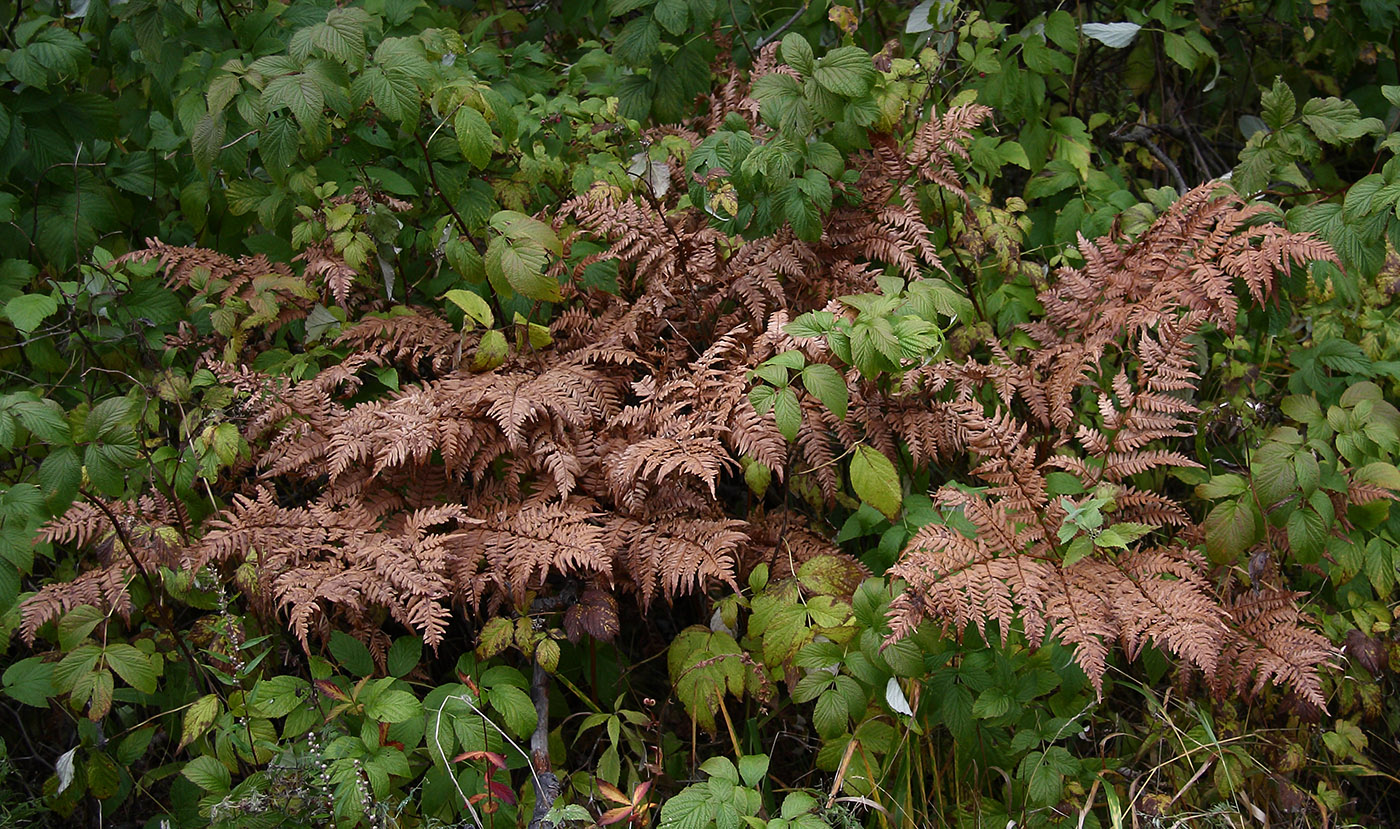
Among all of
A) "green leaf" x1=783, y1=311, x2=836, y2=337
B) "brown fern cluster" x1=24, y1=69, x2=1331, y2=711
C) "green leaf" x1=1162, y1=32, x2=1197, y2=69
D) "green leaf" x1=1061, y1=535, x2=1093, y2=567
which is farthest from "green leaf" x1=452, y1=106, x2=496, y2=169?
"green leaf" x1=1162, y1=32, x2=1197, y2=69

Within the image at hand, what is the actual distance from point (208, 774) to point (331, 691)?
11.3 inches

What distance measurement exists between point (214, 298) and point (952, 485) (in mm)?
1991

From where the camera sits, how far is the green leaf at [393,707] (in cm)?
198

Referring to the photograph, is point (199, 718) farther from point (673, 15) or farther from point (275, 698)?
point (673, 15)

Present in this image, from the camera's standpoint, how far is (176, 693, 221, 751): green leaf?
80.7 inches

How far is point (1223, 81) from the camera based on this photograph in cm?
385

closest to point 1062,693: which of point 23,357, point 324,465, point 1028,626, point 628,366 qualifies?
point 1028,626

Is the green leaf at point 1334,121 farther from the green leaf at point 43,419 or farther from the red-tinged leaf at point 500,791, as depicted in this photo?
the green leaf at point 43,419

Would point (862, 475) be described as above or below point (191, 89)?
below

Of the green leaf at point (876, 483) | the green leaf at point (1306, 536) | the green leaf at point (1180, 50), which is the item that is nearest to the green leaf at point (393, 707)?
the green leaf at point (876, 483)

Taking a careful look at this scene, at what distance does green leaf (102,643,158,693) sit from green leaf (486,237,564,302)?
1.10 m

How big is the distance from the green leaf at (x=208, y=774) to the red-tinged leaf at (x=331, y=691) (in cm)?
24

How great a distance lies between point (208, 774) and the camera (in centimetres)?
201

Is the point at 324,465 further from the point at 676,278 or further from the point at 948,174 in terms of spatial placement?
the point at 948,174
